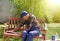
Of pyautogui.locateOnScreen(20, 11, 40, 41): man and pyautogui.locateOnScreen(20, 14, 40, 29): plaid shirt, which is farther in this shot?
pyautogui.locateOnScreen(20, 14, 40, 29): plaid shirt

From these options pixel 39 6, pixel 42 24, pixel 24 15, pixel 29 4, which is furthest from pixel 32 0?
pixel 24 15

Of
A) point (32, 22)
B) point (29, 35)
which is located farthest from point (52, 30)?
point (29, 35)

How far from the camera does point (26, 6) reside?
29.1 ft

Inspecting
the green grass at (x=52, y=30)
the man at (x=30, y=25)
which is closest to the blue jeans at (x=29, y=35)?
the man at (x=30, y=25)

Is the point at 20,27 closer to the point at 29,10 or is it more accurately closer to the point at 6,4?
the point at 29,10

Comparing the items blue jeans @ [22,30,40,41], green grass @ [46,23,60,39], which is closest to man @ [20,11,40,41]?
blue jeans @ [22,30,40,41]

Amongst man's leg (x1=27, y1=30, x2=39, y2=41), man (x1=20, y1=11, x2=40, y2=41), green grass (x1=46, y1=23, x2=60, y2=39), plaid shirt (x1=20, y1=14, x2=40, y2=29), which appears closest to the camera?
man's leg (x1=27, y1=30, x2=39, y2=41)

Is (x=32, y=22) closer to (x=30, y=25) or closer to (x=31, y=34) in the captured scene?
(x=30, y=25)

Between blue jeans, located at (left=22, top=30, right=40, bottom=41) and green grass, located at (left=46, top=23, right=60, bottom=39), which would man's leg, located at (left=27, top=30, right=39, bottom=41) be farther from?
green grass, located at (left=46, top=23, right=60, bottom=39)

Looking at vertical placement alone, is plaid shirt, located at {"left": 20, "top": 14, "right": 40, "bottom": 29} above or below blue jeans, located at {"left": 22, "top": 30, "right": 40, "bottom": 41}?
above

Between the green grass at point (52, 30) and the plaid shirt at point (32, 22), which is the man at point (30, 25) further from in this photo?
the green grass at point (52, 30)

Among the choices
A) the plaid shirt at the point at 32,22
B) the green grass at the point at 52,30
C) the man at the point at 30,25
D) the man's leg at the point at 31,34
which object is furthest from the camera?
the green grass at the point at 52,30

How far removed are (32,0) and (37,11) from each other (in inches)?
25.5

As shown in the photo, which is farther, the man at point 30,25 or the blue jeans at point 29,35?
the man at point 30,25
